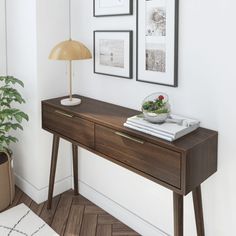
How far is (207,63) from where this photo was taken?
1720 mm

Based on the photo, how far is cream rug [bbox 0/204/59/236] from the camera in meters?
2.29

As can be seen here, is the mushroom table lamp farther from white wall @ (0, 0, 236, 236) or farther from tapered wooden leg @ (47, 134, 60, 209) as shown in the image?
tapered wooden leg @ (47, 134, 60, 209)

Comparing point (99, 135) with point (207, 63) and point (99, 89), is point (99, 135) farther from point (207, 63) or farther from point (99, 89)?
point (207, 63)

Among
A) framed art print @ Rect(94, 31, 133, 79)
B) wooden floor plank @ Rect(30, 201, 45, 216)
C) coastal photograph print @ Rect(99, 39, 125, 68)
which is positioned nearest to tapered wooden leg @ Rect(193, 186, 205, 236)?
framed art print @ Rect(94, 31, 133, 79)

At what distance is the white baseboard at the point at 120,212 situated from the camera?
221cm

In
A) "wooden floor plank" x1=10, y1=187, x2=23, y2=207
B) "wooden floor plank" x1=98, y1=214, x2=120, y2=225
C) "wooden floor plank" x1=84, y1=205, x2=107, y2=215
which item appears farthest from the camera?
"wooden floor plank" x1=10, y1=187, x2=23, y2=207

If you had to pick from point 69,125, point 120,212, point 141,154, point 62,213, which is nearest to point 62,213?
point 62,213

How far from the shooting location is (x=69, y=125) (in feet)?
7.23

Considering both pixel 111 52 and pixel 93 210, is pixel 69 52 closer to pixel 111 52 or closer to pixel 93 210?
pixel 111 52

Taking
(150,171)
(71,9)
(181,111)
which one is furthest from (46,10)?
(150,171)

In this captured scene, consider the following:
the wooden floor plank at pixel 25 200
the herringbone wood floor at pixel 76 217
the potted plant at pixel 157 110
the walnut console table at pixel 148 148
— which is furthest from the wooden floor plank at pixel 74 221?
the potted plant at pixel 157 110

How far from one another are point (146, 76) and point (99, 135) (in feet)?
1.57

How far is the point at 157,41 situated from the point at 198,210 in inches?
39.8

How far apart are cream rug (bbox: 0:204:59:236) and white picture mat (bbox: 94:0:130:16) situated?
161cm
